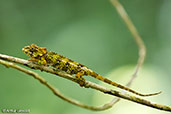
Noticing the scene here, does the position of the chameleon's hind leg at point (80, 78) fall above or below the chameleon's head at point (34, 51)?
below

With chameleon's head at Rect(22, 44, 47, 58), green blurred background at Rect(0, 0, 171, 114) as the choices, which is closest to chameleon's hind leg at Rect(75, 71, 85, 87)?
chameleon's head at Rect(22, 44, 47, 58)

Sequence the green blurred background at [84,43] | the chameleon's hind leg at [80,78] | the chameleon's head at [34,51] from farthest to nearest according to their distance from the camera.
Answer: the green blurred background at [84,43], the chameleon's head at [34,51], the chameleon's hind leg at [80,78]

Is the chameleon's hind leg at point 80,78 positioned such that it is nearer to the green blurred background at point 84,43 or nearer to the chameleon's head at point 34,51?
the chameleon's head at point 34,51

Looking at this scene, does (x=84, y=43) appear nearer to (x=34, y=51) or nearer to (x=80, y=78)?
(x=34, y=51)

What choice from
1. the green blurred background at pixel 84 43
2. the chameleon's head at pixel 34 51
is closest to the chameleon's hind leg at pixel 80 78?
the chameleon's head at pixel 34 51

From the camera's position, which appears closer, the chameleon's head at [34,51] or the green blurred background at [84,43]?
the chameleon's head at [34,51]

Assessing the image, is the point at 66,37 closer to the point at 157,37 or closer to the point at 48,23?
the point at 48,23

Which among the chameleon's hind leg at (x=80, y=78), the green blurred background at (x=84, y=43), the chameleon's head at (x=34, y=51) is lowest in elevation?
the chameleon's hind leg at (x=80, y=78)

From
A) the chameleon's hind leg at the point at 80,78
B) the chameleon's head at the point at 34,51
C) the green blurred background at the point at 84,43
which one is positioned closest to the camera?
the chameleon's hind leg at the point at 80,78

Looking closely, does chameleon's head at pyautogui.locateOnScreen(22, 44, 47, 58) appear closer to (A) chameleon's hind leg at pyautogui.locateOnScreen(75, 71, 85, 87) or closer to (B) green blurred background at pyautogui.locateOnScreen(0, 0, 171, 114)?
(A) chameleon's hind leg at pyautogui.locateOnScreen(75, 71, 85, 87)
